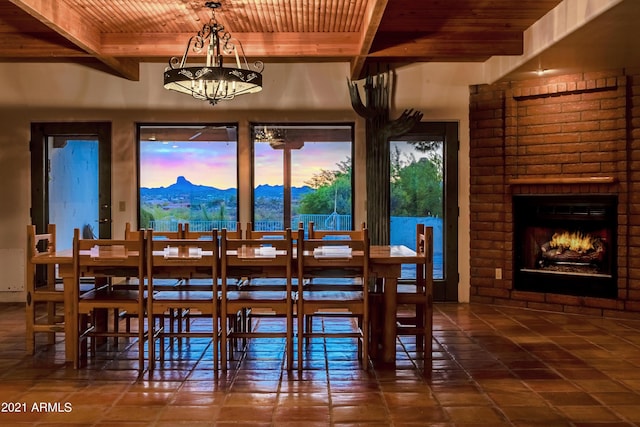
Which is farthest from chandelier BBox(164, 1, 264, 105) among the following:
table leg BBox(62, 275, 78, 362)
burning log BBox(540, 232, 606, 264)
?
burning log BBox(540, 232, 606, 264)

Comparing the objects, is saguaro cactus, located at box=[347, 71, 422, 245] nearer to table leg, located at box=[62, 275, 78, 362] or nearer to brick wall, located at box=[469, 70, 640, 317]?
brick wall, located at box=[469, 70, 640, 317]

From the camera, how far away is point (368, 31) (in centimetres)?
435

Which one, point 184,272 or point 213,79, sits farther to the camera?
point 184,272

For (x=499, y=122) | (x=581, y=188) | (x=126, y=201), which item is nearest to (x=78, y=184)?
(x=126, y=201)

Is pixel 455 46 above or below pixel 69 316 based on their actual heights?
above

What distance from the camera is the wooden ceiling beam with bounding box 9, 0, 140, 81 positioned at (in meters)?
3.95

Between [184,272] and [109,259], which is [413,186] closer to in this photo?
[184,272]

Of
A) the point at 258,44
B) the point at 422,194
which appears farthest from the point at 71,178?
the point at 422,194

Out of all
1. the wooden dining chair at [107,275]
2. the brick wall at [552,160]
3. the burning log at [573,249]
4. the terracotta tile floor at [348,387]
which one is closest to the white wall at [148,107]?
the brick wall at [552,160]

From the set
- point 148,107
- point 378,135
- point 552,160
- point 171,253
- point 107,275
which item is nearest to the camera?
point 107,275

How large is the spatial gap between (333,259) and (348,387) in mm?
786

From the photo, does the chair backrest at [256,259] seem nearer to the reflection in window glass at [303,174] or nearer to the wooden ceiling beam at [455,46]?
the wooden ceiling beam at [455,46]

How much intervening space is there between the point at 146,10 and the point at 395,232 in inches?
134

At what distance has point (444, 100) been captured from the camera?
241 inches
